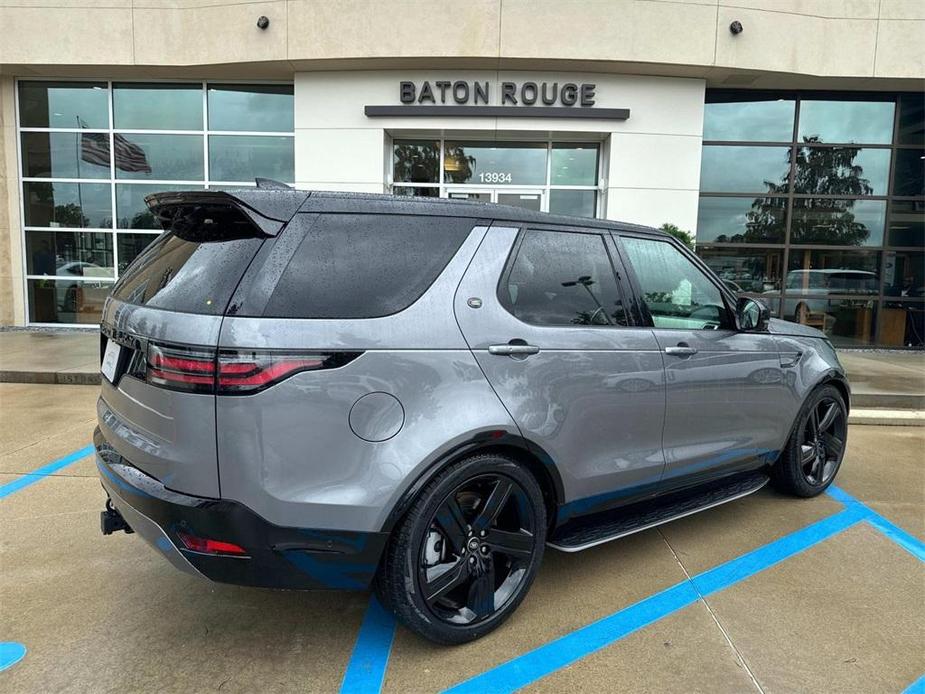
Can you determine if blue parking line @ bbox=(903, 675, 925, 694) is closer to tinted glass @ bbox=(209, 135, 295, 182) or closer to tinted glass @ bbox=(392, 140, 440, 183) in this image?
tinted glass @ bbox=(392, 140, 440, 183)

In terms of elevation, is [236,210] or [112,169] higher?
[112,169]

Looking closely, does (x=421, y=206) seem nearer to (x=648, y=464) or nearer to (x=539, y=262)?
(x=539, y=262)

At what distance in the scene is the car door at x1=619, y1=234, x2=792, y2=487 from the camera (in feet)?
10.7

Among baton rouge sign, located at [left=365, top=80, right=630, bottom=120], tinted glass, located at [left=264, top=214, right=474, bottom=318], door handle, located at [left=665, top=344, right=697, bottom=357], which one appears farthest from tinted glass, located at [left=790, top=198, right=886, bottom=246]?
tinted glass, located at [left=264, top=214, right=474, bottom=318]

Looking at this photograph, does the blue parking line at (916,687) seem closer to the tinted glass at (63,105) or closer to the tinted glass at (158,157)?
the tinted glass at (158,157)

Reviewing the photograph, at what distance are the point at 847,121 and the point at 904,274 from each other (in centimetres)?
312

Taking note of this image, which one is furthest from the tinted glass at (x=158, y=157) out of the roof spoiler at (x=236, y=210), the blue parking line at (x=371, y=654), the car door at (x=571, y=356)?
the blue parking line at (x=371, y=654)

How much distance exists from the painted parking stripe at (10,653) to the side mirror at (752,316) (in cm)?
375

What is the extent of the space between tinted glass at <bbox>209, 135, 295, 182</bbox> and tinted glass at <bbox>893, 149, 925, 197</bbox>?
37.8 feet

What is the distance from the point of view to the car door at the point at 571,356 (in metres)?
2.61

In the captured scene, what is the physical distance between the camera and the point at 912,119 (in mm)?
11859

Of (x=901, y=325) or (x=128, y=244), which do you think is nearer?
(x=901, y=325)

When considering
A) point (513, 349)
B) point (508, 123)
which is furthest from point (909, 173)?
point (513, 349)

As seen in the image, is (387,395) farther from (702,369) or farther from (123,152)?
(123,152)
